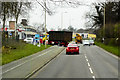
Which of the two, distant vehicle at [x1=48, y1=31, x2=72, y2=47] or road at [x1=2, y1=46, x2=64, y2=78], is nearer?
road at [x1=2, y1=46, x2=64, y2=78]

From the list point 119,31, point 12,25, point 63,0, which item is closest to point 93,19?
point 119,31

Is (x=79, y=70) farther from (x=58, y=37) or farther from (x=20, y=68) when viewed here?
(x=58, y=37)

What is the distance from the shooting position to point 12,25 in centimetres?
3328

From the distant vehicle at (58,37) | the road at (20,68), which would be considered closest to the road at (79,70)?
the road at (20,68)

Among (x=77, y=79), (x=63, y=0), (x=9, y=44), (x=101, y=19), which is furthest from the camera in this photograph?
(x=101, y=19)

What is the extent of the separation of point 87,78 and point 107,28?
→ 138 feet

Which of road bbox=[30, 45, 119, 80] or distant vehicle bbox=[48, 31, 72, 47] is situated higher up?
distant vehicle bbox=[48, 31, 72, 47]

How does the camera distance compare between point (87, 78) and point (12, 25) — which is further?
point (12, 25)

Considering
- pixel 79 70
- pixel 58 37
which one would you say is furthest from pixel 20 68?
pixel 58 37

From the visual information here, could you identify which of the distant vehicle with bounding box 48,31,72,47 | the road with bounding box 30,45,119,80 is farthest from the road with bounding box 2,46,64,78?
the distant vehicle with bounding box 48,31,72,47

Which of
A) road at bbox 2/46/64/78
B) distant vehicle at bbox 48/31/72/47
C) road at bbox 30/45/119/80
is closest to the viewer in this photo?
road at bbox 2/46/64/78

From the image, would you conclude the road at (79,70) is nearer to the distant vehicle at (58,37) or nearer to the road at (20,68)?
the road at (20,68)

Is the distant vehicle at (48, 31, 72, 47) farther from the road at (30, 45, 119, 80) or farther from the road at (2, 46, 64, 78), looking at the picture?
the road at (2, 46, 64, 78)

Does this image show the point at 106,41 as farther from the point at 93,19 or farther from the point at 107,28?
the point at 93,19
